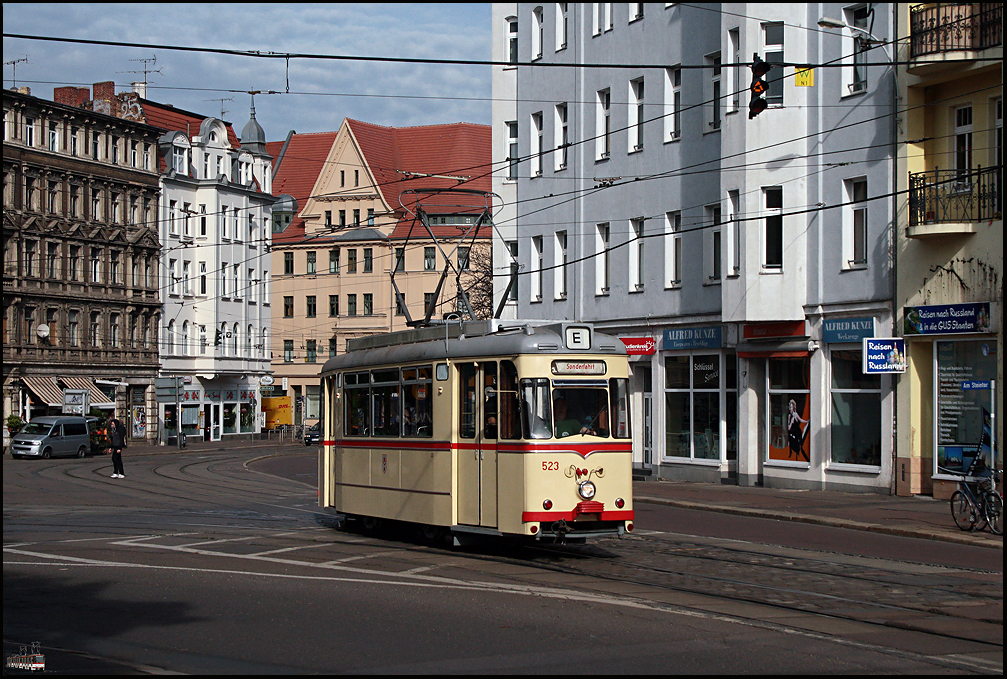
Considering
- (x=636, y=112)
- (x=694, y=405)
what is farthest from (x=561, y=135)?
(x=694, y=405)

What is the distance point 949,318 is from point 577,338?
11.5 meters

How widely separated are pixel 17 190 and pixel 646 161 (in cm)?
3603

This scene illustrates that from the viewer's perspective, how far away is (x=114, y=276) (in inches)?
2527

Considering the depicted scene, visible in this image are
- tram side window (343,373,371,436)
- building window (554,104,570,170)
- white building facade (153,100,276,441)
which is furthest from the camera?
white building facade (153,100,276,441)

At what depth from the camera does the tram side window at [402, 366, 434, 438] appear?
54.1ft

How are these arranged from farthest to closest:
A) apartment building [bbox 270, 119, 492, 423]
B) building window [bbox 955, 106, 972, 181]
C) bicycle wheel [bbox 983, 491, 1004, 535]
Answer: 1. apartment building [bbox 270, 119, 492, 423]
2. building window [bbox 955, 106, 972, 181]
3. bicycle wheel [bbox 983, 491, 1004, 535]

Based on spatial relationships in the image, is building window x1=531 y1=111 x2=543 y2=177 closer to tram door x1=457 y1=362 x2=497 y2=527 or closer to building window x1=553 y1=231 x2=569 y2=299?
building window x1=553 y1=231 x2=569 y2=299

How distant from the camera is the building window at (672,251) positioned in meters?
32.5

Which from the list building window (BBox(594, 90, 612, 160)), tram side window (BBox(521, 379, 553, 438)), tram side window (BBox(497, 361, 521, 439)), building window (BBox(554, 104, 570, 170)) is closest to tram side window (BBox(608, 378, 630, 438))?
tram side window (BBox(521, 379, 553, 438))

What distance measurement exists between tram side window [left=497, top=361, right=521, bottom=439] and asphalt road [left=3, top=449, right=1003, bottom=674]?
166 cm

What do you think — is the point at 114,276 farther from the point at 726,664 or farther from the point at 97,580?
the point at 726,664

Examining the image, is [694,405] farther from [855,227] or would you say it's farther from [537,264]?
[537,264]

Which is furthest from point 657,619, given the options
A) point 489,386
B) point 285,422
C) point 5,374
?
point 285,422

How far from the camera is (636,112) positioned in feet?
112
